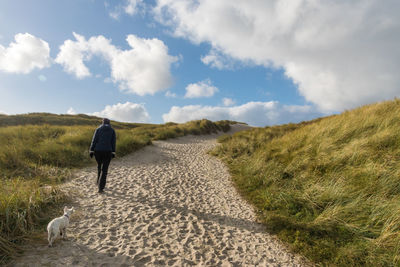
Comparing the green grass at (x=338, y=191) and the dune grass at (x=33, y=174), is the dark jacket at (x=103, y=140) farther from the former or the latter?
the green grass at (x=338, y=191)

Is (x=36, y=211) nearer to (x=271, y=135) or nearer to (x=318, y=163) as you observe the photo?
(x=318, y=163)

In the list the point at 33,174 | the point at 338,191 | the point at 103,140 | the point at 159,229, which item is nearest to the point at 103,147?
the point at 103,140

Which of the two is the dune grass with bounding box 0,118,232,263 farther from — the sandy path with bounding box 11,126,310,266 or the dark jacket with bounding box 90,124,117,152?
the dark jacket with bounding box 90,124,117,152

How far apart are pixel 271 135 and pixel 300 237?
479 inches

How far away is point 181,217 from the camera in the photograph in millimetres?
5109

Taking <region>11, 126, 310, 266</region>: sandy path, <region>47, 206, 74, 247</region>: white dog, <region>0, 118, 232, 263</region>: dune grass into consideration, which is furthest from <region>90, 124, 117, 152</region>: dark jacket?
<region>47, 206, 74, 247</region>: white dog

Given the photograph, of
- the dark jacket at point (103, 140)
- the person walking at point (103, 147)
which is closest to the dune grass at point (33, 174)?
the person walking at point (103, 147)

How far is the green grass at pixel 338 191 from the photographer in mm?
3904

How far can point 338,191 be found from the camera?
5332mm

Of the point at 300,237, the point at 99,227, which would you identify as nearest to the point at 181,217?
the point at 99,227

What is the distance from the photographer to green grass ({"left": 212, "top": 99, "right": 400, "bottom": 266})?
3.90 metres

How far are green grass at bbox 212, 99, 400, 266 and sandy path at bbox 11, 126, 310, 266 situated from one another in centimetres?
73

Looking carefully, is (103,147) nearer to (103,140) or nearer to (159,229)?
(103,140)

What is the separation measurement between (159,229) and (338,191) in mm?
5212
